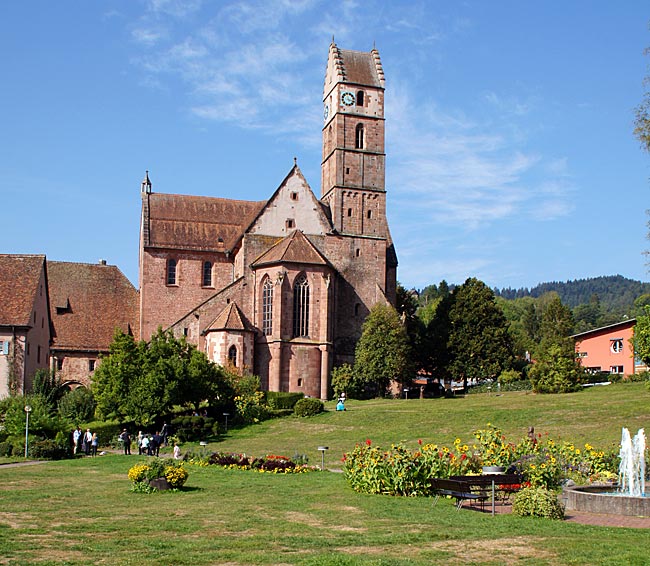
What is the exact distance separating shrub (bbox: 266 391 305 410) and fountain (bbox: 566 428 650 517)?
33.8 m

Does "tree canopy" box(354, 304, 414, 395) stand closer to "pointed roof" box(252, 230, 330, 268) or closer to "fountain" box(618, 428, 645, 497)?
"pointed roof" box(252, 230, 330, 268)

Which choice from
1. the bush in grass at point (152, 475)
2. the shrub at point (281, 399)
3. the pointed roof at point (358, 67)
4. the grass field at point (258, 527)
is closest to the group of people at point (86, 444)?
the grass field at point (258, 527)

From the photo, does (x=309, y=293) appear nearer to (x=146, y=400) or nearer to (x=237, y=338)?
(x=237, y=338)

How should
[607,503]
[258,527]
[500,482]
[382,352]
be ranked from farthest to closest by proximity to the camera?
[382,352]
[500,482]
[607,503]
[258,527]

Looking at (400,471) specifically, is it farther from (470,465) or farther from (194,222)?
(194,222)

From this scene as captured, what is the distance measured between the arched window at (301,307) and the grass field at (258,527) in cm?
2984

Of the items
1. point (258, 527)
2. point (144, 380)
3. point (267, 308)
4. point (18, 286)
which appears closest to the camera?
point (258, 527)

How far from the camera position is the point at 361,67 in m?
72.7

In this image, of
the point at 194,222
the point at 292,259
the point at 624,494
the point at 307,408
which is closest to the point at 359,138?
the point at 292,259

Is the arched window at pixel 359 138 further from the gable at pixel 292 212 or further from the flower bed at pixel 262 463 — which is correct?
the flower bed at pixel 262 463

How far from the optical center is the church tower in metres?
68.4

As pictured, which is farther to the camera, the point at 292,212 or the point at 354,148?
the point at 354,148

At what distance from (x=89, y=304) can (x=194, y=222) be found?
10969 mm

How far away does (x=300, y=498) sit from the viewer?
21.9 meters
